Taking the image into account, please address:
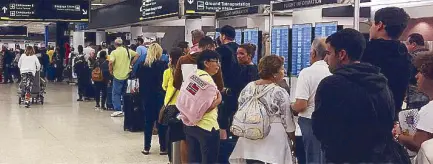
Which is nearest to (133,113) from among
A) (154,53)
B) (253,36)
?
(154,53)

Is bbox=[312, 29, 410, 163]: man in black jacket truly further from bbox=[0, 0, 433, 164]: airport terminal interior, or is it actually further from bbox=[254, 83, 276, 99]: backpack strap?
bbox=[254, 83, 276, 99]: backpack strap

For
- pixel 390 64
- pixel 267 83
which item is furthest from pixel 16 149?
pixel 390 64

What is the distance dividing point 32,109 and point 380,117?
10.7 meters

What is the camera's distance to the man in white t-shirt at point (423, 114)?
107 inches

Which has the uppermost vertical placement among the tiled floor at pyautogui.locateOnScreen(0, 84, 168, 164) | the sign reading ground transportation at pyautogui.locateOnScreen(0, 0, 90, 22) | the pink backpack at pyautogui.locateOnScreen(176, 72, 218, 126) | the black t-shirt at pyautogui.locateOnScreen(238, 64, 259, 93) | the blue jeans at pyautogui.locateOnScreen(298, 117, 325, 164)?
the sign reading ground transportation at pyautogui.locateOnScreen(0, 0, 90, 22)

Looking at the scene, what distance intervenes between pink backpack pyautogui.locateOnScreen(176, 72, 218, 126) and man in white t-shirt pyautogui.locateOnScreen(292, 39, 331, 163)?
713 mm

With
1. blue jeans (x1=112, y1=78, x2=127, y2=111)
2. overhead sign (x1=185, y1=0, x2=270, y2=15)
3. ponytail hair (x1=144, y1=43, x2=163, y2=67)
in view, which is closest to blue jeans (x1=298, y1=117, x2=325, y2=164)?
ponytail hair (x1=144, y1=43, x2=163, y2=67)

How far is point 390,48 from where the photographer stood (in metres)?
3.31

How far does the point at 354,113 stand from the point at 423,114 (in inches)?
15.1

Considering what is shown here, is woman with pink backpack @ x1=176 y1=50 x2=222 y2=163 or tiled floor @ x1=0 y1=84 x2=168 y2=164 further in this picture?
tiled floor @ x1=0 y1=84 x2=168 y2=164

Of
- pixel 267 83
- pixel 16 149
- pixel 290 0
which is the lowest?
pixel 16 149

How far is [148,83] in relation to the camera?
22.3 feet

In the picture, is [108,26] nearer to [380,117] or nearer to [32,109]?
[32,109]

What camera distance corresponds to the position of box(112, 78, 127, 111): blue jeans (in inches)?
434
